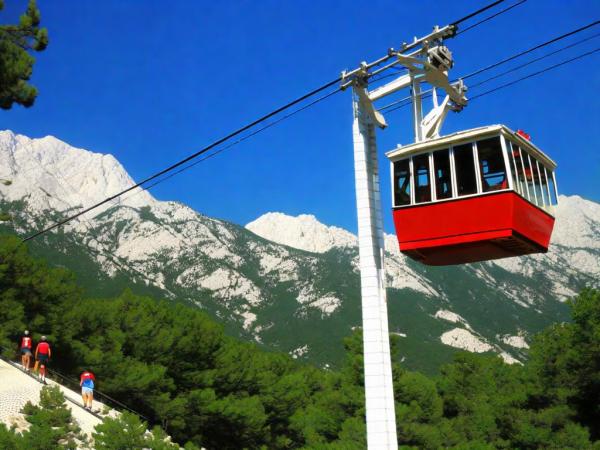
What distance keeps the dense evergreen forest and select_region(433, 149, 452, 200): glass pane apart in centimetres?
2133

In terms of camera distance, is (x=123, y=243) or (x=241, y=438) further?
(x=123, y=243)

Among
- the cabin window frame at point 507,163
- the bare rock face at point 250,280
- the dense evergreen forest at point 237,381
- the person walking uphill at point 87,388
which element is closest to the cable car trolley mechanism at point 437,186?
the cabin window frame at point 507,163

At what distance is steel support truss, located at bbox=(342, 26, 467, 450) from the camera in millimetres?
11961

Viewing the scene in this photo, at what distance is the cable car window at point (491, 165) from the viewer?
520 inches

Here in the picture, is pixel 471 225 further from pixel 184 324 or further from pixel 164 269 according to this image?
pixel 164 269

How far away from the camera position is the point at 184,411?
3959 cm

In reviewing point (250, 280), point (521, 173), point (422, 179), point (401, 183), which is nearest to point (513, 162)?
point (521, 173)

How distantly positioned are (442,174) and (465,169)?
46 centimetres

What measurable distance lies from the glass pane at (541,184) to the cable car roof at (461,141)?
350mm

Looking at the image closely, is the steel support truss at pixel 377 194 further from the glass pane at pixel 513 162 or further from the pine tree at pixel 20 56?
the pine tree at pixel 20 56

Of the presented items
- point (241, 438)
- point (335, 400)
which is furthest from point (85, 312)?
point (335, 400)

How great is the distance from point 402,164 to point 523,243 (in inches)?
115

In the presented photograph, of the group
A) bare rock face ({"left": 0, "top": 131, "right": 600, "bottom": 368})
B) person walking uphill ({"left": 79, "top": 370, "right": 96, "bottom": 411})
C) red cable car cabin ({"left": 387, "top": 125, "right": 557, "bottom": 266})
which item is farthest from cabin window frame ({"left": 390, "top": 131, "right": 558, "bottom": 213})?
bare rock face ({"left": 0, "top": 131, "right": 600, "bottom": 368})

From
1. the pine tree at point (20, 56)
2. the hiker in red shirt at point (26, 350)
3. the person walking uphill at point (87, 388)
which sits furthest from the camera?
the hiker in red shirt at point (26, 350)
